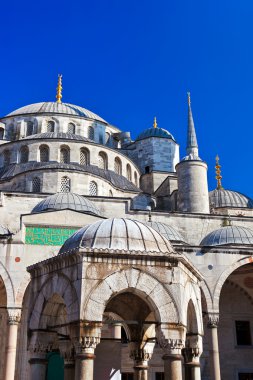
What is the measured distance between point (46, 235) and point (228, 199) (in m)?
10.6

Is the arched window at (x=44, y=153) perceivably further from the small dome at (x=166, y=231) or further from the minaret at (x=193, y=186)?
the small dome at (x=166, y=231)

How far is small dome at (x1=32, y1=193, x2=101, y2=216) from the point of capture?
1672cm

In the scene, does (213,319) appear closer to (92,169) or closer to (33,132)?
(92,169)

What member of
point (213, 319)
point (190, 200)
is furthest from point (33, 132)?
point (213, 319)

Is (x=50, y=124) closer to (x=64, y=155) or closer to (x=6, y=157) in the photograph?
(x=6, y=157)

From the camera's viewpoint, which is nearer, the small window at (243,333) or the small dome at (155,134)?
the small window at (243,333)

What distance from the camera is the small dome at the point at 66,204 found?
16723 millimetres

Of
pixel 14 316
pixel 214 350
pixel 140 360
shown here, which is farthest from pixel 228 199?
pixel 140 360

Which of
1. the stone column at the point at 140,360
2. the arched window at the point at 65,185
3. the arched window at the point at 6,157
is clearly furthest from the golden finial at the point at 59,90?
the stone column at the point at 140,360

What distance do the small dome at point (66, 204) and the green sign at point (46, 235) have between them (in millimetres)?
1004

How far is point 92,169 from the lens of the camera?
853 inches

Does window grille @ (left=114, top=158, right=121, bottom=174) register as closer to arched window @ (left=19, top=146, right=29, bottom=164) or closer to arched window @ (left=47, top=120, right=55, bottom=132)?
arched window @ (left=19, top=146, right=29, bottom=164)

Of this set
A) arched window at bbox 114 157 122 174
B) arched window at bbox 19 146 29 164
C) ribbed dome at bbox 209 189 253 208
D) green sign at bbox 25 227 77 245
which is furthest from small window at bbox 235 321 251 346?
arched window at bbox 19 146 29 164

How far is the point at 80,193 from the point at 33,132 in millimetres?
7508
